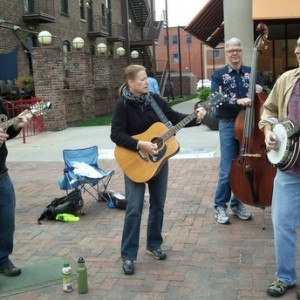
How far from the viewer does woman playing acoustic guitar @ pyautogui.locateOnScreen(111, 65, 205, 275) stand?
4.17m

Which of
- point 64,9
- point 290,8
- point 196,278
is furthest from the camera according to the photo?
point 64,9

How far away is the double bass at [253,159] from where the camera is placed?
482 cm

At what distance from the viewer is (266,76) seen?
16172 millimetres

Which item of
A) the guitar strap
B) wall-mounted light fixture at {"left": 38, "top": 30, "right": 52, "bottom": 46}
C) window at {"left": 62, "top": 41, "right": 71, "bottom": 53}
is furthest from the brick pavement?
window at {"left": 62, "top": 41, "right": 71, "bottom": 53}

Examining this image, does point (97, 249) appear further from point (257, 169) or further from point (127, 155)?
point (257, 169)

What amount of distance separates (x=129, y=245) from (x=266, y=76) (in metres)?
12.9

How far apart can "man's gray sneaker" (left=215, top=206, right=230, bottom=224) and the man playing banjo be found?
1.72 metres

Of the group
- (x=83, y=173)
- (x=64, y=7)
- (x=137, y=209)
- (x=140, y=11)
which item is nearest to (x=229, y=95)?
(x=137, y=209)

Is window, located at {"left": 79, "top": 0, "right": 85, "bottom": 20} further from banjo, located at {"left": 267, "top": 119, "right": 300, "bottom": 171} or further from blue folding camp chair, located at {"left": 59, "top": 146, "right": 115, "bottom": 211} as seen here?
banjo, located at {"left": 267, "top": 119, "right": 300, "bottom": 171}

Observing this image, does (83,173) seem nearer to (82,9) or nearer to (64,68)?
(64,68)

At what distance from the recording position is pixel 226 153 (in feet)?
17.5

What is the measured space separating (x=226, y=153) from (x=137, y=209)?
1.48 m

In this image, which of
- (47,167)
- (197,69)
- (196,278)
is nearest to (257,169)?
(196,278)

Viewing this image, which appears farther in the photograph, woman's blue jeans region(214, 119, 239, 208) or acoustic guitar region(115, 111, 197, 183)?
woman's blue jeans region(214, 119, 239, 208)
